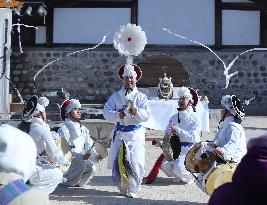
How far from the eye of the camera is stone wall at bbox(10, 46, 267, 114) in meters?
17.5

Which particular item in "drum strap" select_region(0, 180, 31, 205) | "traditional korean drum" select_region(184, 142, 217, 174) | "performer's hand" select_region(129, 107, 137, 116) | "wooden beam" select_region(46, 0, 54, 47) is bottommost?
"traditional korean drum" select_region(184, 142, 217, 174)

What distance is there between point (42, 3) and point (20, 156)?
15229 mm

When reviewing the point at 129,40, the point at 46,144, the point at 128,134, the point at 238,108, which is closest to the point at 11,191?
the point at 46,144

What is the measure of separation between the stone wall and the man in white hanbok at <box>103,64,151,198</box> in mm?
10268

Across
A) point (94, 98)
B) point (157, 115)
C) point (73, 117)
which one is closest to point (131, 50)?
point (157, 115)

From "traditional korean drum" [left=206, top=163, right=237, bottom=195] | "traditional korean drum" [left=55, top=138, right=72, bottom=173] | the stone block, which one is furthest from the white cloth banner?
"traditional korean drum" [left=206, top=163, right=237, bottom=195]

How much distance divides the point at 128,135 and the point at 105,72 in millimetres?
10680

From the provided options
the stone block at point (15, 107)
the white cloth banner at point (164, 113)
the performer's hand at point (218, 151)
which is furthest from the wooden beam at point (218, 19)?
the performer's hand at point (218, 151)

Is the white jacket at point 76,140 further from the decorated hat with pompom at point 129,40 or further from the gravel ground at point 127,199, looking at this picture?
the decorated hat with pompom at point 129,40

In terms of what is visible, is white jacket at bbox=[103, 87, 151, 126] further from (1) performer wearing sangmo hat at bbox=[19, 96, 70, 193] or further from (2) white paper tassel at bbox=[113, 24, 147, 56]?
(2) white paper tassel at bbox=[113, 24, 147, 56]

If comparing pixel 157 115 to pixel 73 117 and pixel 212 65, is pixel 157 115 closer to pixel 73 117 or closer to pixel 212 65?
pixel 73 117

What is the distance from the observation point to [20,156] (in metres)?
2.45

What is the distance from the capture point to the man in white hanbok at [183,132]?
7.79 m

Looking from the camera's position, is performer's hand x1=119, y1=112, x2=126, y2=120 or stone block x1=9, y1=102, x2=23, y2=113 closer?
performer's hand x1=119, y1=112, x2=126, y2=120
